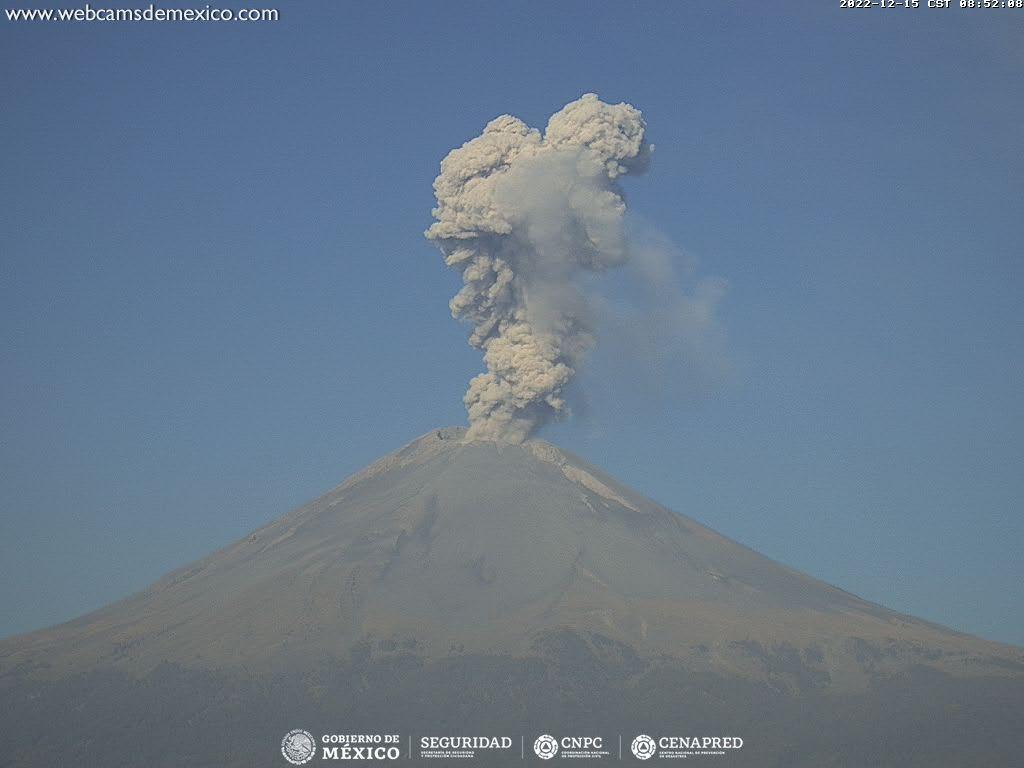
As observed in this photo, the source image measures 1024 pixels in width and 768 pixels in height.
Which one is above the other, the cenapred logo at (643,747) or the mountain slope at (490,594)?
the mountain slope at (490,594)

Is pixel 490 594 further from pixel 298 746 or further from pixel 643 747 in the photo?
pixel 298 746

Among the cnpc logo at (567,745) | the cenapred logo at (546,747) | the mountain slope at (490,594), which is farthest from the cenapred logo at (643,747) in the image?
the mountain slope at (490,594)

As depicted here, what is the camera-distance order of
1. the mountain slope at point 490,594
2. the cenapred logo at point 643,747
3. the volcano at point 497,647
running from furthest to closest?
the mountain slope at point 490,594
the volcano at point 497,647
the cenapred logo at point 643,747

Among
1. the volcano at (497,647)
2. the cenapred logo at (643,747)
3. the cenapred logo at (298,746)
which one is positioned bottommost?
the cenapred logo at (643,747)

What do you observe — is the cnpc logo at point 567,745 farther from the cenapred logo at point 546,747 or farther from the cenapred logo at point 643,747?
the cenapred logo at point 643,747

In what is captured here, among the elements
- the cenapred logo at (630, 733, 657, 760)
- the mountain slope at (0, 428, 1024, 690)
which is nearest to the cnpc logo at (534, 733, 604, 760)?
the cenapred logo at (630, 733, 657, 760)

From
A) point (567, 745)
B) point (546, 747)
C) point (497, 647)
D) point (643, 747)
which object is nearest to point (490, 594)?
point (497, 647)
